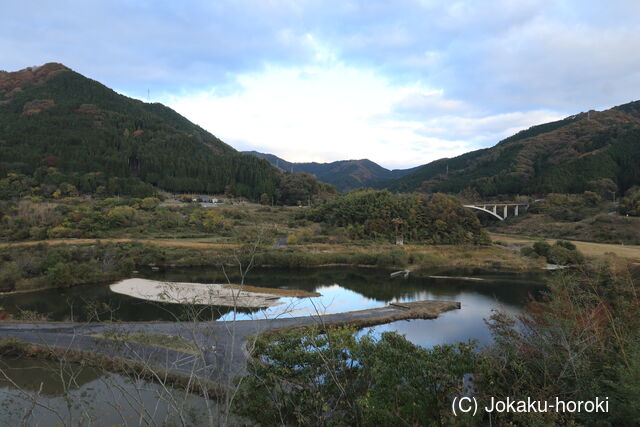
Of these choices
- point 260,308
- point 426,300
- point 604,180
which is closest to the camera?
point 260,308


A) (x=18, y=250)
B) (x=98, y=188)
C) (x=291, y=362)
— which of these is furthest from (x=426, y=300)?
(x=98, y=188)

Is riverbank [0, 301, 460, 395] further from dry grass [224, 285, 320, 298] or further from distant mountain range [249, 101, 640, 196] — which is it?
distant mountain range [249, 101, 640, 196]

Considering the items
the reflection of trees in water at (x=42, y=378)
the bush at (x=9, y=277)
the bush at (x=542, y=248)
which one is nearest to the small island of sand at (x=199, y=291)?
the bush at (x=9, y=277)

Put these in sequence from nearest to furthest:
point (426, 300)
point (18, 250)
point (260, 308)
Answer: point (260, 308) < point (426, 300) < point (18, 250)

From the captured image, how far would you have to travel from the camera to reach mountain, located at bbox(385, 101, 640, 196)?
6312 cm

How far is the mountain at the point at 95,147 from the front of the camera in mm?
56844

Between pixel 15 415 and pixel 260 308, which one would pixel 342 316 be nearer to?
pixel 260 308

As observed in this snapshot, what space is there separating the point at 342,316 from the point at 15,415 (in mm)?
12261

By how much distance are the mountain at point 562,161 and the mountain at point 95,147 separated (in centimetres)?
5089

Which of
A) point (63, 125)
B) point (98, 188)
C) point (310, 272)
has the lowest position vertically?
point (310, 272)

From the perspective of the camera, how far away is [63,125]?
6881cm

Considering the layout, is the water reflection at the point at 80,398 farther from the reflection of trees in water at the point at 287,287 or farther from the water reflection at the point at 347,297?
the reflection of trees in water at the point at 287,287

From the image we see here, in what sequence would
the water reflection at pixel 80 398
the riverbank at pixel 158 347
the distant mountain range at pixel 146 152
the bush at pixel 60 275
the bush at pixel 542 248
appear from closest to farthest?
the water reflection at pixel 80 398 → the riverbank at pixel 158 347 → the bush at pixel 60 275 → the bush at pixel 542 248 → the distant mountain range at pixel 146 152

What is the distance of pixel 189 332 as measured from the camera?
11352mm
